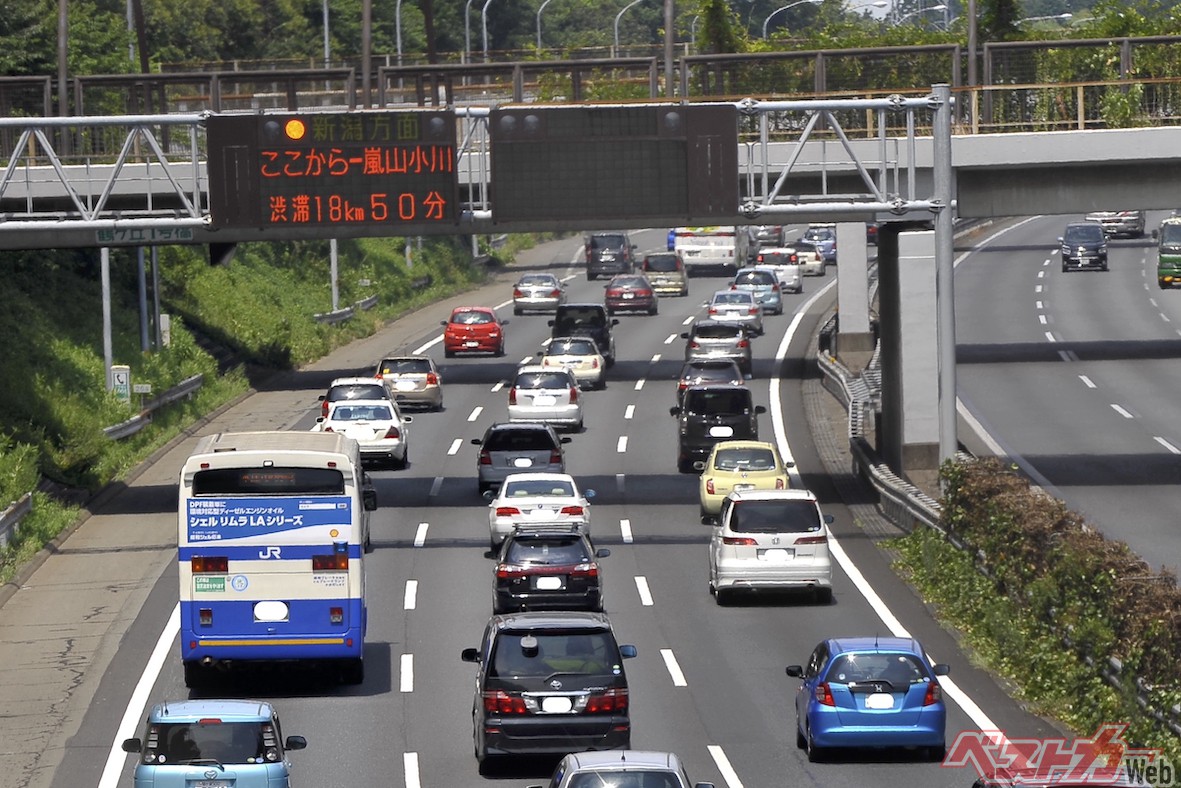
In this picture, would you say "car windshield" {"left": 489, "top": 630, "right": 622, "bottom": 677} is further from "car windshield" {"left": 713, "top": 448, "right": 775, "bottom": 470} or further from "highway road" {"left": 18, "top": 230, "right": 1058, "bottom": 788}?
"car windshield" {"left": 713, "top": 448, "right": 775, "bottom": 470}

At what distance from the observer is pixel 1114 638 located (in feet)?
70.7

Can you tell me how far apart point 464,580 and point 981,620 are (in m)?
9.27

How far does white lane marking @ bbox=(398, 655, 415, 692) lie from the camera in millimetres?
24938

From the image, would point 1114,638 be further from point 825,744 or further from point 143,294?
point 143,294

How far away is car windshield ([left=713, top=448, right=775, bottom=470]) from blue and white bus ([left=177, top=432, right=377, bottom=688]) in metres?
13.9

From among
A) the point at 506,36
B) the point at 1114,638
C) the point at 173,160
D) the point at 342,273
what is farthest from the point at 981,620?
the point at 506,36

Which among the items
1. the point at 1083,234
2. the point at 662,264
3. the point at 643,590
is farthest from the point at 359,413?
the point at 1083,234

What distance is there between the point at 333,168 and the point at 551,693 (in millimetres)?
17546

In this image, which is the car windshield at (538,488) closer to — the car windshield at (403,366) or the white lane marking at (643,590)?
the white lane marking at (643,590)

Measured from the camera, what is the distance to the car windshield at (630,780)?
14.9m

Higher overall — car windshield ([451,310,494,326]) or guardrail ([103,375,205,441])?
car windshield ([451,310,494,326])

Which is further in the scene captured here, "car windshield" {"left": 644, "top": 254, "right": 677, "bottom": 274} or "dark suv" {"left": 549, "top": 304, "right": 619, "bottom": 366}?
"car windshield" {"left": 644, "top": 254, "right": 677, "bottom": 274}

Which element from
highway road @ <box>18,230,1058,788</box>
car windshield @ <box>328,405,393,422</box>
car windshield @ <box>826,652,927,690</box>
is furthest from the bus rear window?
car windshield @ <box>328,405,393,422</box>

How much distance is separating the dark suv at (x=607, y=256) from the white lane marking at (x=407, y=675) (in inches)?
2646
